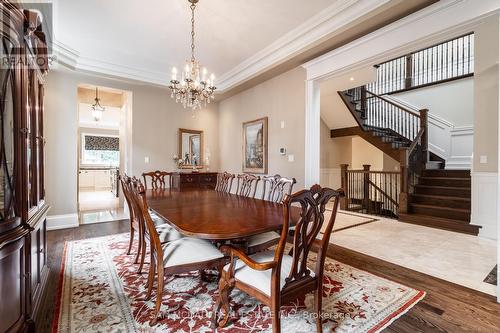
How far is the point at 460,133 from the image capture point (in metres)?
6.02

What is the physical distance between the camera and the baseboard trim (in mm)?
4230

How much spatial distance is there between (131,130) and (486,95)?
6.16 metres

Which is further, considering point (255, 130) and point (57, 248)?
point (255, 130)

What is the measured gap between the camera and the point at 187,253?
6.01 feet

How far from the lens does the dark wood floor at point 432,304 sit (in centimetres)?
169

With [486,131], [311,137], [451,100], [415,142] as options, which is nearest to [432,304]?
[311,137]

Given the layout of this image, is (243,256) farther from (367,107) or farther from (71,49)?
(367,107)

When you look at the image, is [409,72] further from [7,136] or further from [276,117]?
[7,136]

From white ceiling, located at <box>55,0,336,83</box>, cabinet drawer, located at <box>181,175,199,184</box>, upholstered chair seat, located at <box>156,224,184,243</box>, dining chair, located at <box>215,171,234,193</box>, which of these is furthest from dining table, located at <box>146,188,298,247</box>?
cabinet drawer, located at <box>181,175,199,184</box>

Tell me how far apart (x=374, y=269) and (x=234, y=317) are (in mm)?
1655

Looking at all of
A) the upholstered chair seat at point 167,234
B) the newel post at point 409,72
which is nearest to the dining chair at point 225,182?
the upholstered chair seat at point 167,234

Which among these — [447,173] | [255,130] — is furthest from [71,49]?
[447,173]

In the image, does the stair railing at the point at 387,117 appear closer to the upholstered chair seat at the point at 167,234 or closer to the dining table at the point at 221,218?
the dining table at the point at 221,218

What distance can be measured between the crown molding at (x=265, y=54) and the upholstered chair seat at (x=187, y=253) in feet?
9.63
